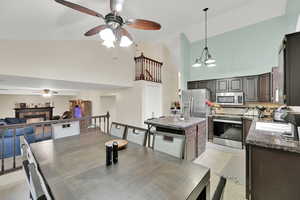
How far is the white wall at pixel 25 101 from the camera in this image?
6.67 m

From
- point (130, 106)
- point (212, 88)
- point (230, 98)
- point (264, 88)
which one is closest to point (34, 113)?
point (130, 106)

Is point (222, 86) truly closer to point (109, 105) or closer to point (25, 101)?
point (109, 105)

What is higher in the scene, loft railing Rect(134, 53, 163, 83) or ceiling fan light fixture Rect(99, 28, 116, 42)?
loft railing Rect(134, 53, 163, 83)

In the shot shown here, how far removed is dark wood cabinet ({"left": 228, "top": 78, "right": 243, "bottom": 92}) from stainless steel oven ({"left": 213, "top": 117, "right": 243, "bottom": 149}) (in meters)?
1.01

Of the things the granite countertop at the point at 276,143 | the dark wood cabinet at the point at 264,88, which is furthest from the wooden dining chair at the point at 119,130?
the dark wood cabinet at the point at 264,88

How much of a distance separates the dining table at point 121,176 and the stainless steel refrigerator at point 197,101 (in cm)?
317

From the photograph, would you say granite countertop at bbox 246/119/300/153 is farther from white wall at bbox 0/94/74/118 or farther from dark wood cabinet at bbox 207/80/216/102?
white wall at bbox 0/94/74/118

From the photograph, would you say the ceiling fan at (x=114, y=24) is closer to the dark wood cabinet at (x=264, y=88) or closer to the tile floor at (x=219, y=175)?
the tile floor at (x=219, y=175)

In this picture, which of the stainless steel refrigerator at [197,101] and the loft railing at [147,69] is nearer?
the stainless steel refrigerator at [197,101]

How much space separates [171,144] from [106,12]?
7.64ft

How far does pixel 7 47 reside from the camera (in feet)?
8.08

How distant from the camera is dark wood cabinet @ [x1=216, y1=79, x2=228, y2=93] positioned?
441 cm

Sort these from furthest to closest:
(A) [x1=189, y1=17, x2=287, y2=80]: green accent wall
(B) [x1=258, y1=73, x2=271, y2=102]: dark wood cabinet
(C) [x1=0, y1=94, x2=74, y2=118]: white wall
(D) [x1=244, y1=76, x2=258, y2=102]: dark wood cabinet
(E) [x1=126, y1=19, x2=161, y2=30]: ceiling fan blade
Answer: (C) [x1=0, y1=94, x2=74, y2=118]: white wall < (D) [x1=244, y1=76, x2=258, y2=102]: dark wood cabinet < (A) [x1=189, y1=17, x2=287, y2=80]: green accent wall < (B) [x1=258, y1=73, x2=271, y2=102]: dark wood cabinet < (E) [x1=126, y1=19, x2=161, y2=30]: ceiling fan blade

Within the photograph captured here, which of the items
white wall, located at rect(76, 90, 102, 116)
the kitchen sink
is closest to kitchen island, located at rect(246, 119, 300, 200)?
the kitchen sink
